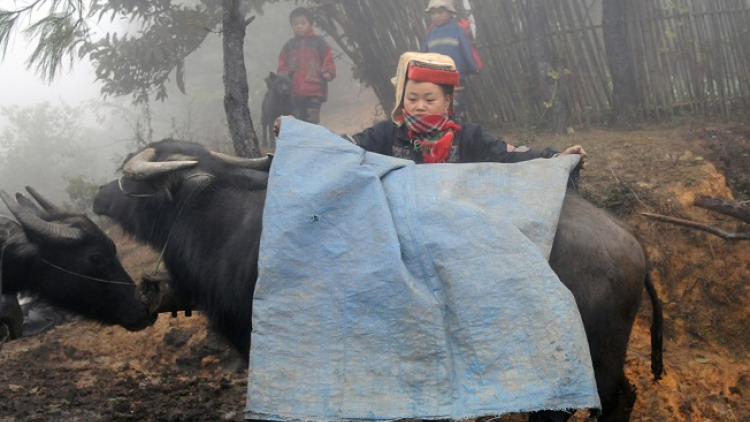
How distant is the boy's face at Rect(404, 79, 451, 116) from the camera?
10.7 ft

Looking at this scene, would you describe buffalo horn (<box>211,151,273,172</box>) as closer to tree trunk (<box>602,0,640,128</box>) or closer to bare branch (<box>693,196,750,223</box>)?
bare branch (<box>693,196,750,223</box>)

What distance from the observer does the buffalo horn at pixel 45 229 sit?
3.07 meters

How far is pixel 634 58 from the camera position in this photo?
737cm

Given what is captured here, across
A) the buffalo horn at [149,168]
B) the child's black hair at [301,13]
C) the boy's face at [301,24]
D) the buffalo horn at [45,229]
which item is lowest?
the buffalo horn at [45,229]

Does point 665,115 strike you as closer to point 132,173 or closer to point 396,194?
point 396,194

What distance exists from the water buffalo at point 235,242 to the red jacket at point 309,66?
615 cm

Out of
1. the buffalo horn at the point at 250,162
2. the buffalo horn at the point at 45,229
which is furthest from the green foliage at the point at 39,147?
the buffalo horn at the point at 250,162

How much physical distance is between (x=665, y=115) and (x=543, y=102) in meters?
1.37

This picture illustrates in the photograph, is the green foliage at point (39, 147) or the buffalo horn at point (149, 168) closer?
the buffalo horn at point (149, 168)

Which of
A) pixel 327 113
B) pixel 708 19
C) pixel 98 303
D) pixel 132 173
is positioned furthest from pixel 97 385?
pixel 327 113

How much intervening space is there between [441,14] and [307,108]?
2.76 m

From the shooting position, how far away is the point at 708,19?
24.0ft

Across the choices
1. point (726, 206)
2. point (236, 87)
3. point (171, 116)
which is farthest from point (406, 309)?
point (171, 116)

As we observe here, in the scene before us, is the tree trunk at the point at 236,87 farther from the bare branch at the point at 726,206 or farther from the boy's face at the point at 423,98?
the bare branch at the point at 726,206
